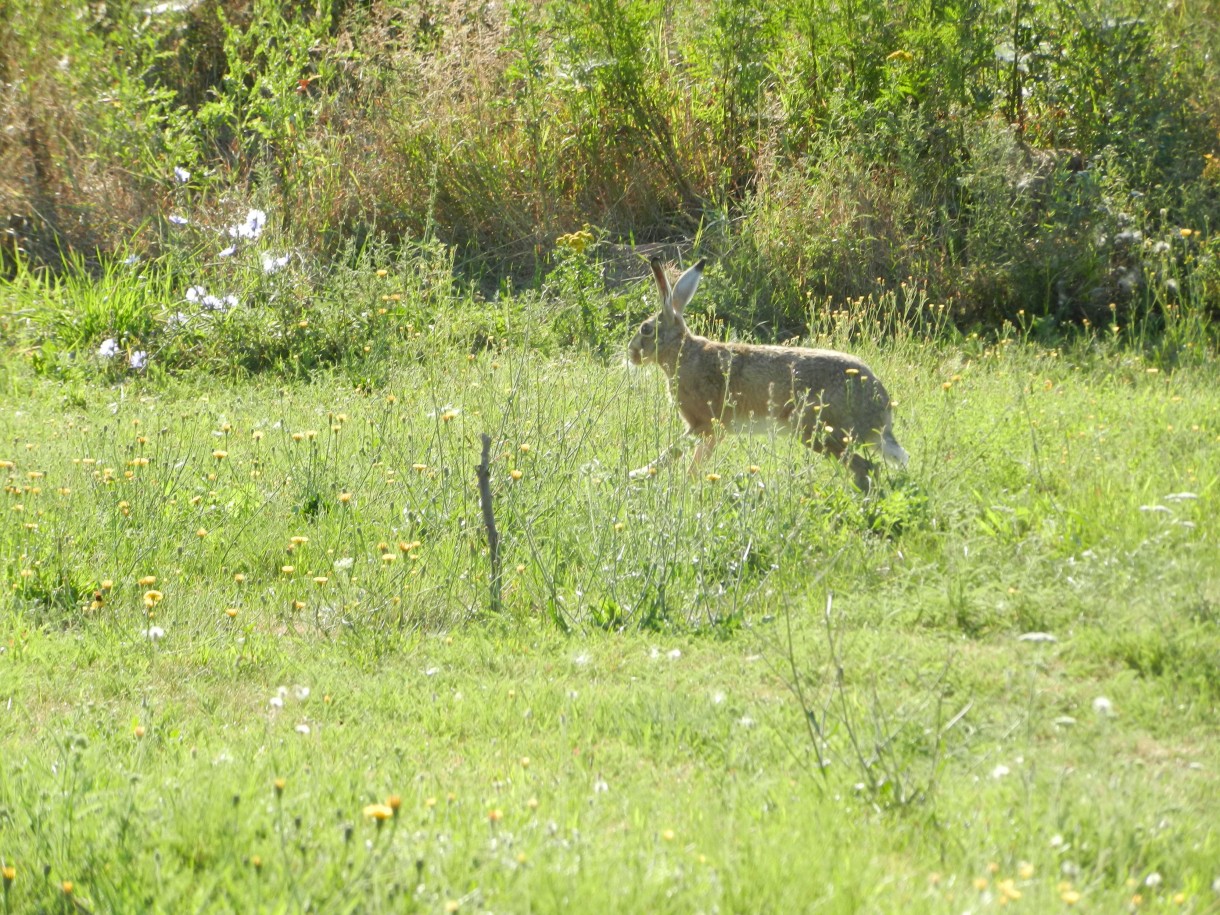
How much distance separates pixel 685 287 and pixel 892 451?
1869 mm

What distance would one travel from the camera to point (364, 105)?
11.8 meters

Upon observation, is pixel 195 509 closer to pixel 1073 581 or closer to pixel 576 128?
pixel 1073 581

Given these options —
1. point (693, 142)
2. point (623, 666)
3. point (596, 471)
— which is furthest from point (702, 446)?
point (693, 142)

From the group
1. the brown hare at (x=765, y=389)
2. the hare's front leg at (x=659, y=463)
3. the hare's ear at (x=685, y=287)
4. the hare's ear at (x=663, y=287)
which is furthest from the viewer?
the hare's ear at (x=663, y=287)

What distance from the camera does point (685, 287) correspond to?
7.71 meters

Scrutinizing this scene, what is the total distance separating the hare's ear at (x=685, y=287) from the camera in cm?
765

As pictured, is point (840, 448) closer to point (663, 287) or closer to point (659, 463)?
point (659, 463)

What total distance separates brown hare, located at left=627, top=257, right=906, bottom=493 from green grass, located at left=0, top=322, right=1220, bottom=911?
8.4 inches

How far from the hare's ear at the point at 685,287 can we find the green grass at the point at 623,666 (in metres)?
0.55

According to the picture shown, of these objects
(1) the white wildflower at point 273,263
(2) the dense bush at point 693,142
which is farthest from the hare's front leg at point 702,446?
(1) the white wildflower at point 273,263

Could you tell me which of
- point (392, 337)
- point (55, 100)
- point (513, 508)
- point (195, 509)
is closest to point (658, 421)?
point (513, 508)

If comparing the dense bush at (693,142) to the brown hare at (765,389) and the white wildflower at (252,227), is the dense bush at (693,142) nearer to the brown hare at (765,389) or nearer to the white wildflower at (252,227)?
the white wildflower at (252,227)

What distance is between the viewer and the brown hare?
21.0 feet

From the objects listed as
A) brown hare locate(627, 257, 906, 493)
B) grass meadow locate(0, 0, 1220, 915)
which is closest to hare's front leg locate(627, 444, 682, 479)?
brown hare locate(627, 257, 906, 493)
